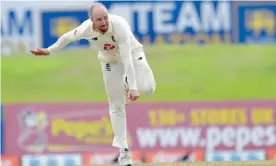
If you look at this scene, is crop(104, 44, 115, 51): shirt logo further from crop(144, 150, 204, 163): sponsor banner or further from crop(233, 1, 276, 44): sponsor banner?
crop(233, 1, 276, 44): sponsor banner

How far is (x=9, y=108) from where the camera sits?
2314 cm

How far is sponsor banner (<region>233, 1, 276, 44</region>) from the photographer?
2339 centimetres

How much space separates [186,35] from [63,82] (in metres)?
3.63

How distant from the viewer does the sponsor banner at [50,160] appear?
2292 centimetres

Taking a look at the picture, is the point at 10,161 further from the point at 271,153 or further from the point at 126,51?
the point at 126,51

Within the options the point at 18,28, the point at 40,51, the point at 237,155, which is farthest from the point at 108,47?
the point at 237,155

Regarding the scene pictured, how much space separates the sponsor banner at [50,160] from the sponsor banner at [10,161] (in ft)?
0.44

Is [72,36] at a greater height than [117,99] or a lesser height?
greater

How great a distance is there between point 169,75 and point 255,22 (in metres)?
2.79

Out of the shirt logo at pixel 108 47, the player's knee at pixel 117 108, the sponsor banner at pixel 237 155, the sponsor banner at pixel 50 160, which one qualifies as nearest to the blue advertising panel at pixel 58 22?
the sponsor banner at pixel 50 160

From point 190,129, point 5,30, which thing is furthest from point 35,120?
point 190,129

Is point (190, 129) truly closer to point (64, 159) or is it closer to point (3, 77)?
point (64, 159)

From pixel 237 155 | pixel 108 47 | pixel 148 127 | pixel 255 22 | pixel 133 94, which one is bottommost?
pixel 237 155

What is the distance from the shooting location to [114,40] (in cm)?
1093
